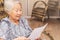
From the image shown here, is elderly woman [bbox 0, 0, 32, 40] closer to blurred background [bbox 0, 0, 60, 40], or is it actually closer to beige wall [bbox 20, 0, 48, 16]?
blurred background [bbox 0, 0, 60, 40]

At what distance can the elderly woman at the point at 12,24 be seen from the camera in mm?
1610

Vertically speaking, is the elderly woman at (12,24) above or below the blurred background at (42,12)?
above

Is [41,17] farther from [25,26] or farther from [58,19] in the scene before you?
[25,26]

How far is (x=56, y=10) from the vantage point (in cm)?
508

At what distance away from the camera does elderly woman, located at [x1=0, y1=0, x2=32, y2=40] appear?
5.28 feet

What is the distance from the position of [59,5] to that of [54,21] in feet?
1.66

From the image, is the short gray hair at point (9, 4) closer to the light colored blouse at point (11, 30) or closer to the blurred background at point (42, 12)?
the light colored blouse at point (11, 30)

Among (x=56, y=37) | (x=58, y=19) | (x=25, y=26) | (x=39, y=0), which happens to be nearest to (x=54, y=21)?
(x=58, y=19)

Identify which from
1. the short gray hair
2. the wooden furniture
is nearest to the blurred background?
the wooden furniture

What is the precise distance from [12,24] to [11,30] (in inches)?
2.6

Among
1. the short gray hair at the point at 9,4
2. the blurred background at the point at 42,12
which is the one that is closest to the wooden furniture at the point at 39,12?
the blurred background at the point at 42,12

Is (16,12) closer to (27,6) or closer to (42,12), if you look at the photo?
(42,12)

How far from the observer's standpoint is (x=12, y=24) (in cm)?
168

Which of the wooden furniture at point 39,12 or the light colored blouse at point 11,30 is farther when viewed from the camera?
the wooden furniture at point 39,12
